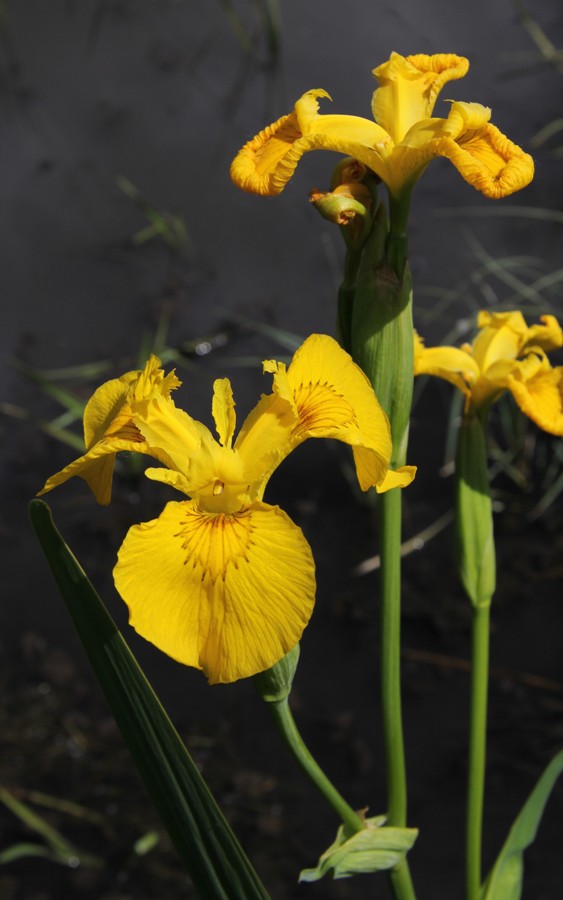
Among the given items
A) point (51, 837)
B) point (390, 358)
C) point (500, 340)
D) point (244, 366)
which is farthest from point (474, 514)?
point (244, 366)

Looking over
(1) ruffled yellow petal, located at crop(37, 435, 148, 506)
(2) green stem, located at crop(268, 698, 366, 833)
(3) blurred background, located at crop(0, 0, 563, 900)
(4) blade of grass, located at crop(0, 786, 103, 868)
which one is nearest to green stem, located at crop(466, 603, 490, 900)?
(2) green stem, located at crop(268, 698, 366, 833)

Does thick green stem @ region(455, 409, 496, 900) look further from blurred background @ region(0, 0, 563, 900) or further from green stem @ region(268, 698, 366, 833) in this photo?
blurred background @ region(0, 0, 563, 900)

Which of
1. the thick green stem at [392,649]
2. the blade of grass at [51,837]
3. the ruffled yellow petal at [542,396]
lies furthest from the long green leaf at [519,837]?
the blade of grass at [51,837]

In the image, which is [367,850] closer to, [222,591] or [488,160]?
[222,591]

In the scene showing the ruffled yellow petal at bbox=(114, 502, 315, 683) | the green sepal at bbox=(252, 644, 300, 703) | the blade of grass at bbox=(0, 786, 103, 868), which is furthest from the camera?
the blade of grass at bbox=(0, 786, 103, 868)

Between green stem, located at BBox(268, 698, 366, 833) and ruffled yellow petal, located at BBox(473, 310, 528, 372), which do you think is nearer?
green stem, located at BBox(268, 698, 366, 833)

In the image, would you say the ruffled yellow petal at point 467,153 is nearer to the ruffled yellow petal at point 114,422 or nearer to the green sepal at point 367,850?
the ruffled yellow petal at point 114,422
